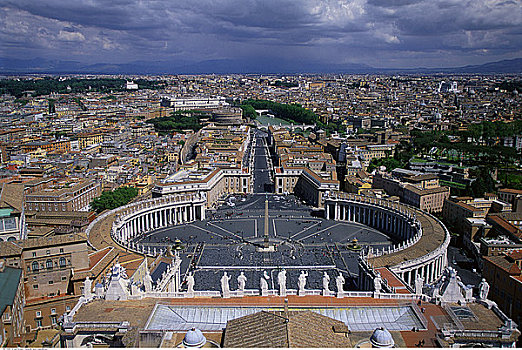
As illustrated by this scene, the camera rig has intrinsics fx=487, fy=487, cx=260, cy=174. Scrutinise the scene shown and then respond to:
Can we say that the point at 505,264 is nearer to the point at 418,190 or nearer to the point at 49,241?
the point at 418,190

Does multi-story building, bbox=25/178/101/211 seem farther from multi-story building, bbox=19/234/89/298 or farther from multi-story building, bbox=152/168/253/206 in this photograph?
multi-story building, bbox=19/234/89/298

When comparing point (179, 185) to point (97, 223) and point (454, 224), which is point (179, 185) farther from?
point (454, 224)

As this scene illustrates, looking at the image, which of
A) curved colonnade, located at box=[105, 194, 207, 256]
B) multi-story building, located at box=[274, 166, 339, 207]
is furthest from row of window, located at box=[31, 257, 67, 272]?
multi-story building, located at box=[274, 166, 339, 207]

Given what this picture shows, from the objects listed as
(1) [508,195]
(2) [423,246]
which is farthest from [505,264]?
(1) [508,195]

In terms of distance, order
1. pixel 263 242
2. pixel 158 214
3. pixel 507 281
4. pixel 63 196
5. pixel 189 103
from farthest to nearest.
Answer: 1. pixel 189 103
2. pixel 158 214
3. pixel 63 196
4. pixel 263 242
5. pixel 507 281

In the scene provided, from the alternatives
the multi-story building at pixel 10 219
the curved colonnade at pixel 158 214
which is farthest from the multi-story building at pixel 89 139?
the multi-story building at pixel 10 219
